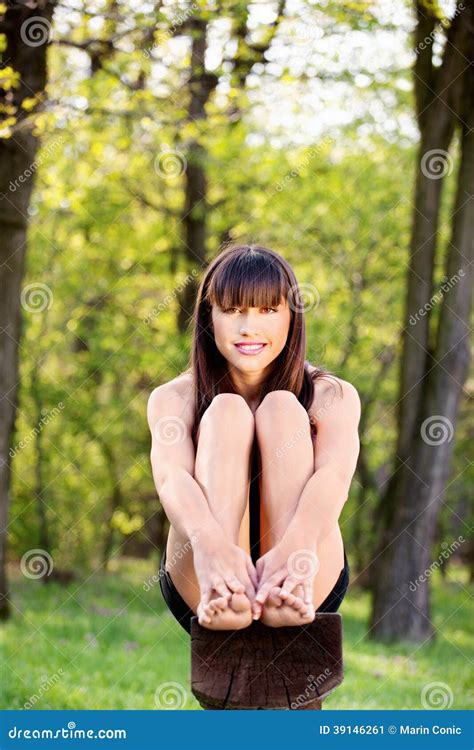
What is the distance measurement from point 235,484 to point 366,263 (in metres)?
7.58

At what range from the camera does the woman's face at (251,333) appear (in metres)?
3.30

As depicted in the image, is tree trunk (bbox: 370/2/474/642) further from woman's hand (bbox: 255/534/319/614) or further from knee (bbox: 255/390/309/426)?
woman's hand (bbox: 255/534/319/614)

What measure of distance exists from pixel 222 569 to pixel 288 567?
0.19 m

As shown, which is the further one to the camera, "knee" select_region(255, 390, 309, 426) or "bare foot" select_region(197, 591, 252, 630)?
"knee" select_region(255, 390, 309, 426)

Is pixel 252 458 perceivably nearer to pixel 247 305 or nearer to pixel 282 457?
pixel 282 457

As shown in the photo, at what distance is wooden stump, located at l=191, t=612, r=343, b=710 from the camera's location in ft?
9.53

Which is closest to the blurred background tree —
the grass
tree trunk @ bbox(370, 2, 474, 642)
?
tree trunk @ bbox(370, 2, 474, 642)

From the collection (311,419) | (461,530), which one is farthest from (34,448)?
(311,419)

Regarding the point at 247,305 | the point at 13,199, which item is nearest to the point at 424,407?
the point at 13,199

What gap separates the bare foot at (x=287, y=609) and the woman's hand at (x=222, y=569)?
6cm

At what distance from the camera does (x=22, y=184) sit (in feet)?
22.1

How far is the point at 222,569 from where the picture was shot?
2807 mm

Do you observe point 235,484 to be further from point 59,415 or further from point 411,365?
point 59,415

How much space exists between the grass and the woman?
1.71 meters
